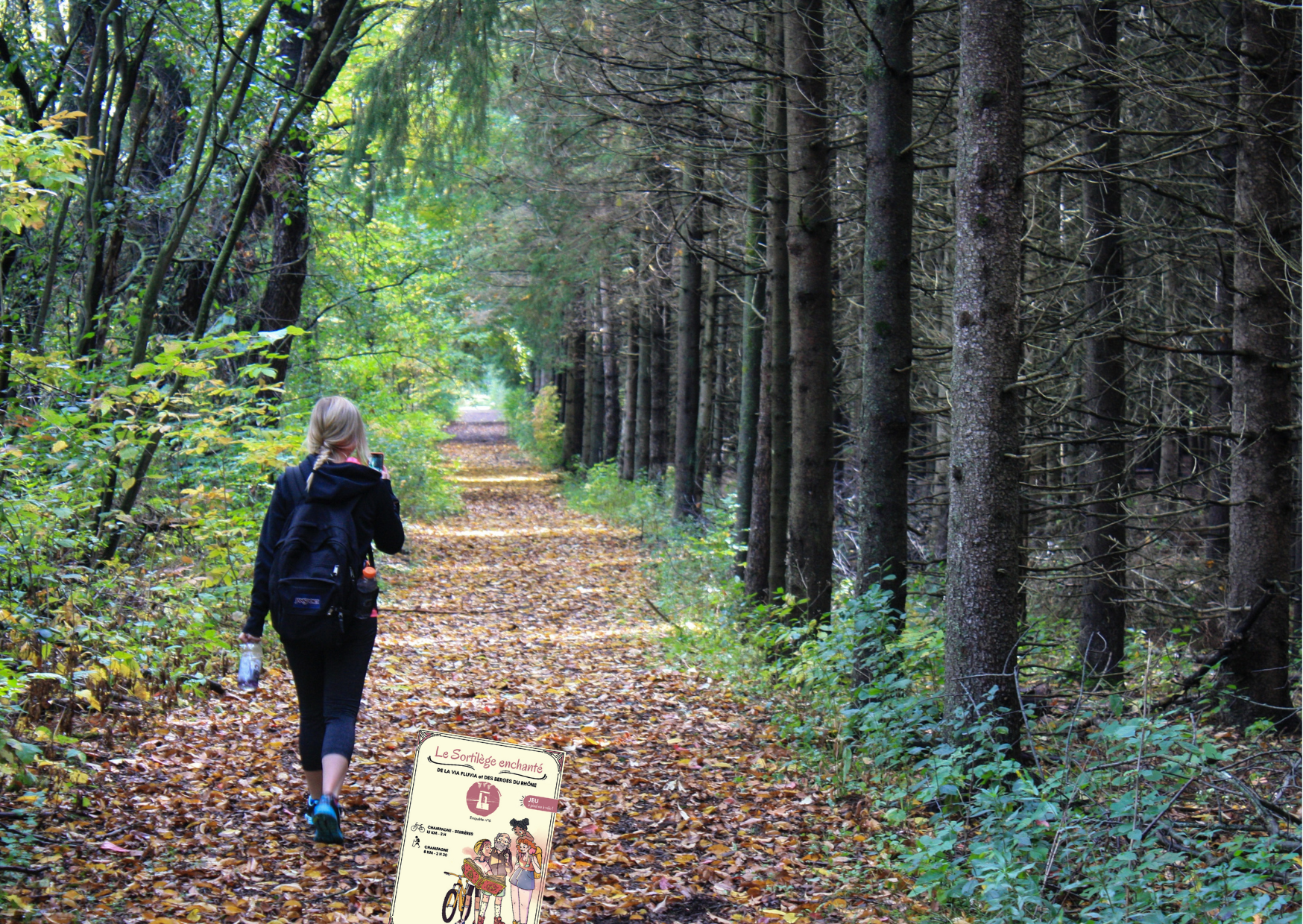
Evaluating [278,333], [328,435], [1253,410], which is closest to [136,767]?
[328,435]

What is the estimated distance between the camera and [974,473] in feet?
17.4

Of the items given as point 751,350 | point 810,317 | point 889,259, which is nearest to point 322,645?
point 889,259

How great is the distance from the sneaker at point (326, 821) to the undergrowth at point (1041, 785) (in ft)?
8.71

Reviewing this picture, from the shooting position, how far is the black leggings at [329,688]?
4766mm

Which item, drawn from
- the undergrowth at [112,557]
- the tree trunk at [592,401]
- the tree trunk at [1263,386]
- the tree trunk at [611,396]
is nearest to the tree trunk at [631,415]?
the tree trunk at [611,396]

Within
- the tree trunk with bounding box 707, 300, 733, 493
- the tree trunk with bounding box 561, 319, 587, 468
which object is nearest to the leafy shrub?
the tree trunk with bounding box 707, 300, 733, 493

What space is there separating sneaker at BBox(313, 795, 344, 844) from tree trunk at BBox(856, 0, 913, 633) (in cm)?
393

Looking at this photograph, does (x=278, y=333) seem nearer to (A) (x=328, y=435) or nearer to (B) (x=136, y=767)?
(A) (x=328, y=435)

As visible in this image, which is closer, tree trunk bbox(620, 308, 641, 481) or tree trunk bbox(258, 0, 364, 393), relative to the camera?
tree trunk bbox(258, 0, 364, 393)

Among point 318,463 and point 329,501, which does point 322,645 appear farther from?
point 318,463

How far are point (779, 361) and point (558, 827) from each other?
239 inches

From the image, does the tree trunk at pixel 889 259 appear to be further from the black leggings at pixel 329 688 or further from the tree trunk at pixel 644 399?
the tree trunk at pixel 644 399

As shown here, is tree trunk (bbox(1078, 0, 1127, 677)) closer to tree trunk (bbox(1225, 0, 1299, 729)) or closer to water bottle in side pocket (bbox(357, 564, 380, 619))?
tree trunk (bbox(1225, 0, 1299, 729))

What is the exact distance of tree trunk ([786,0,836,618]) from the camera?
8.81m
